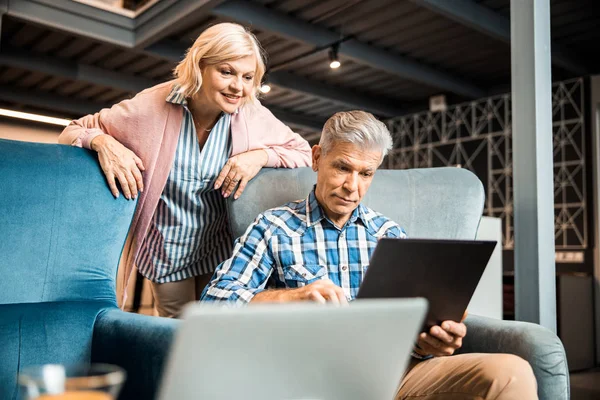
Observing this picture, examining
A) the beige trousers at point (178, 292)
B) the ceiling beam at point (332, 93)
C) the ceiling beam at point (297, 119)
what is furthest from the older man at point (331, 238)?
the ceiling beam at point (297, 119)

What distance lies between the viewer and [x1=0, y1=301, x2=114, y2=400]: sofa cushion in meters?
1.47

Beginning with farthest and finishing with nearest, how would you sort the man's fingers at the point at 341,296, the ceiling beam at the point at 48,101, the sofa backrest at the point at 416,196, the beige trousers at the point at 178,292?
the ceiling beam at the point at 48,101
the beige trousers at the point at 178,292
the sofa backrest at the point at 416,196
the man's fingers at the point at 341,296

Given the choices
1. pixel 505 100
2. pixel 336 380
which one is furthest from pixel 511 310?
pixel 336 380

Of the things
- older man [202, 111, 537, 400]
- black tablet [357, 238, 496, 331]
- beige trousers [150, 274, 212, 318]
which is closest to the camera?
black tablet [357, 238, 496, 331]

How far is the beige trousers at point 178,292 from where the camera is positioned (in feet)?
6.92

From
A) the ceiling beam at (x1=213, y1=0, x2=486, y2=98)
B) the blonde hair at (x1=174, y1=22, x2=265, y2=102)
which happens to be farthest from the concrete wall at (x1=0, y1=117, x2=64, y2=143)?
the ceiling beam at (x1=213, y1=0, x2=486, y2=98)

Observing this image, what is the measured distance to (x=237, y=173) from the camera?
1889 mm

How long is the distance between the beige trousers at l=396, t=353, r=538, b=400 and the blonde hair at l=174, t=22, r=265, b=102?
1.01 m

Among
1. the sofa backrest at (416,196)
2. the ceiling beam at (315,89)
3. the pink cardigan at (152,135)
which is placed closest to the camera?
the pink cardigan at (152,135)

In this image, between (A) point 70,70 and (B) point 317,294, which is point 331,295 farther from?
(A) point 70,70

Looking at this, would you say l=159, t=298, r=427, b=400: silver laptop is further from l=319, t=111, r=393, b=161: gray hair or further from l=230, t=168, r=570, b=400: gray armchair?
l=230, t=168, r=570, b=400: gray armchair

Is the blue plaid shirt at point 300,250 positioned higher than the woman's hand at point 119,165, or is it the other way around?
the woman's hand at point 119,165

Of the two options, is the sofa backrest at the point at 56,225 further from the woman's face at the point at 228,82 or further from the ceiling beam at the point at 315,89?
the ceiling beam at the point at 315,89

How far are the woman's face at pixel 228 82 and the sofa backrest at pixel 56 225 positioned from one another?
41cm
